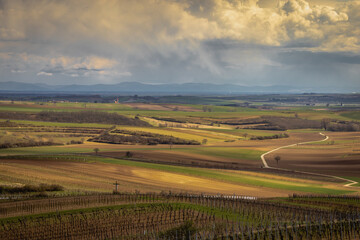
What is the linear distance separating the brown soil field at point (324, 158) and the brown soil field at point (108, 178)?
22.4 m

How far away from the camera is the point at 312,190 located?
5966 cm

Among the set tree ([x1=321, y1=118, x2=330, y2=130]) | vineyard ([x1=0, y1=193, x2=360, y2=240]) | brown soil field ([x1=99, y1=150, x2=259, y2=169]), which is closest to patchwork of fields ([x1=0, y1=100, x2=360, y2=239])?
vineyard ([x1=0, y1=193, x2=360, y2=240])

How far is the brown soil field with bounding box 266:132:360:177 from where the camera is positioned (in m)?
77.2

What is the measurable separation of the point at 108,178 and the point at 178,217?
2582 centimetres

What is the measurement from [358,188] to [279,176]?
1332cm

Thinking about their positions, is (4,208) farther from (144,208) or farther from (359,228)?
Answer: (359,228)

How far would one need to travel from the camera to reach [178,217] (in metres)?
39.2

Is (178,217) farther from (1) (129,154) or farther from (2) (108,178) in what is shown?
(1) (129,154)

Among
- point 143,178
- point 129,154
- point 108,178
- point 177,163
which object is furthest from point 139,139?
point 108,178

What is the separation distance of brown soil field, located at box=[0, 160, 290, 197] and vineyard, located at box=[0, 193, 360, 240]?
6661 millimetres

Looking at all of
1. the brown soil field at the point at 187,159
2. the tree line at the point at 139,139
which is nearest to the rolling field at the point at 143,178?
the brown soil field at the point at 187,159

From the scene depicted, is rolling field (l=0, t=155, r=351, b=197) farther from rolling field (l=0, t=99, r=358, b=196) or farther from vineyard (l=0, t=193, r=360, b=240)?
vineyard (l=0, t=193, r=360, b=240)

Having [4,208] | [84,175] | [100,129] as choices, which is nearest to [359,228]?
[4,208]

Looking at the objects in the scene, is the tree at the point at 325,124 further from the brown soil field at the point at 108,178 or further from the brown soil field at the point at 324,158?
the brown soil field at the point at 108,178
